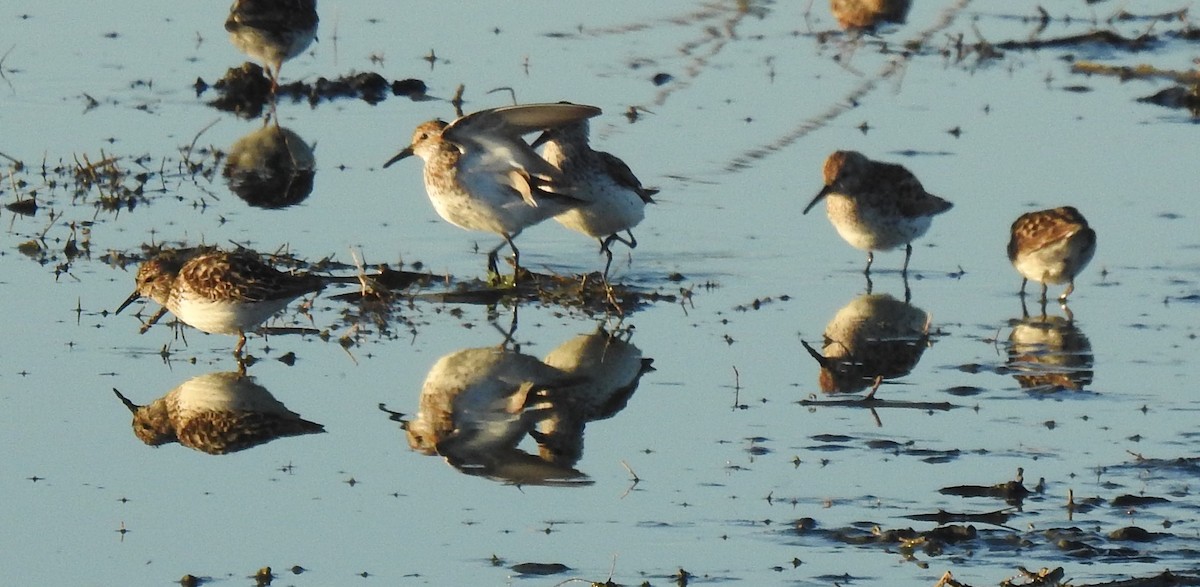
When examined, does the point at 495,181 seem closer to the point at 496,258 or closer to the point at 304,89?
the point at 496,258

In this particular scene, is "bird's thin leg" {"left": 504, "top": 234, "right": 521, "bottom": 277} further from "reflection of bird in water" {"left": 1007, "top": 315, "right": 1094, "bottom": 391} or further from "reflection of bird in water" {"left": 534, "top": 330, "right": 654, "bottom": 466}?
"reflection of bird in water" {"left": 1007, "top": 315, "right": 1094, "bottom": 391}

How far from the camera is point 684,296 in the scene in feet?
40.1

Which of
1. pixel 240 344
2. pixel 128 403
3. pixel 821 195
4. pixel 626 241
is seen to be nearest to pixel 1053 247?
pixel 821 195

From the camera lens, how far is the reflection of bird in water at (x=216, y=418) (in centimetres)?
941

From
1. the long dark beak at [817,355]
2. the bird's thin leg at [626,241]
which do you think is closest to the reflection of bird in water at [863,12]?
the bird's thin leg at [626,241]

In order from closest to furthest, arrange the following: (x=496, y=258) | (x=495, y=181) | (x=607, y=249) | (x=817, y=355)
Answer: (x=817, y=355) < (x=495, y=181) < (x=496, y=258) < (x=607, y=249)

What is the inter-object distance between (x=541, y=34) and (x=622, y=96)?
8.45 feet

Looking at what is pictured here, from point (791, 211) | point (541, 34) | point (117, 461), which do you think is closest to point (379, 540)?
point (117, 461)

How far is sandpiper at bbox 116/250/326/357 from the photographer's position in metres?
10.5

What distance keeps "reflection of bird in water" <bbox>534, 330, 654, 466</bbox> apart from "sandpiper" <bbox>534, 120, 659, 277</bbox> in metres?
1.36

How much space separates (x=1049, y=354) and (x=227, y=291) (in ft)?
14.2

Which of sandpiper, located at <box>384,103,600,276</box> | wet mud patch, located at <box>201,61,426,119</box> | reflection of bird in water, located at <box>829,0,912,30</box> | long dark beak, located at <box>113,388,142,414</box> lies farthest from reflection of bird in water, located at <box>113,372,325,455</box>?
reflection of bird in water, located at <box>829,0,912,30</box>

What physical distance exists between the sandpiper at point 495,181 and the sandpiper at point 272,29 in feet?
18.4

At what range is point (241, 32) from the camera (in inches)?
709
